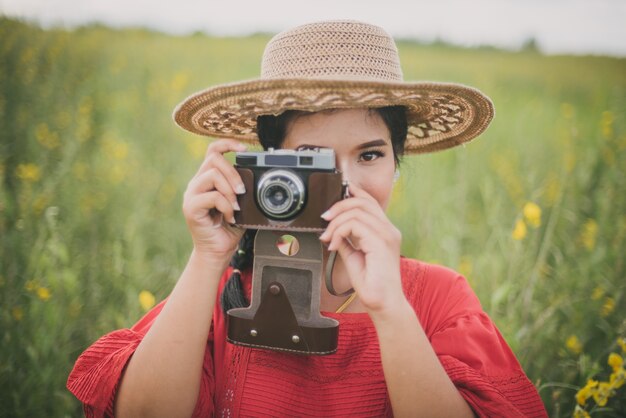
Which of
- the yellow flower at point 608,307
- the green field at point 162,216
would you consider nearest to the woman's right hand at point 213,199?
the green field at point 162,216

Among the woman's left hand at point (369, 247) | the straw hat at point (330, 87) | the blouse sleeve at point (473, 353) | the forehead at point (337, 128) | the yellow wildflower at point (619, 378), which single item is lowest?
the yellow wildflower at point (619, 378)

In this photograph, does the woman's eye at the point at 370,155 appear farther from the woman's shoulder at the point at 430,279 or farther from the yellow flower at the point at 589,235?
the yellow flower at the point at 589,235

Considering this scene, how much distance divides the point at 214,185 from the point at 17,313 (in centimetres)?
141

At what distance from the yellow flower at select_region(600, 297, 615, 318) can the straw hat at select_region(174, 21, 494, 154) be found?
4.40 ft

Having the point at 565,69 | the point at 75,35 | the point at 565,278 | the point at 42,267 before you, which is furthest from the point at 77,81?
the point at 565,69

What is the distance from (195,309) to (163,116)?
362cm

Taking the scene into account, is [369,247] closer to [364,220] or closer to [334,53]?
[364,220]

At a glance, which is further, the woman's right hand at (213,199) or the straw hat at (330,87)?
the woman's right hand at (213,199)

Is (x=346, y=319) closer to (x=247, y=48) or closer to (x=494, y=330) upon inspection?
(x=494, y=330)

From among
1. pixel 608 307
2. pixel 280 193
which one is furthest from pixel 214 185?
pixel 608 307

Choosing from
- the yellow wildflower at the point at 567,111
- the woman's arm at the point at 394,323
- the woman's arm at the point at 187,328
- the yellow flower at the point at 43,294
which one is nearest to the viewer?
the woman's arm at the point at 394,323

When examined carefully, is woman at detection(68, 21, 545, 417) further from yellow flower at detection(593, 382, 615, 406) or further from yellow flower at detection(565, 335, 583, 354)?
yellow flower at detection(565, 335, 583, 354)

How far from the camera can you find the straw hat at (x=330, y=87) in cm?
118

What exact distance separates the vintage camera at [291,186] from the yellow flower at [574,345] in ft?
5.35
